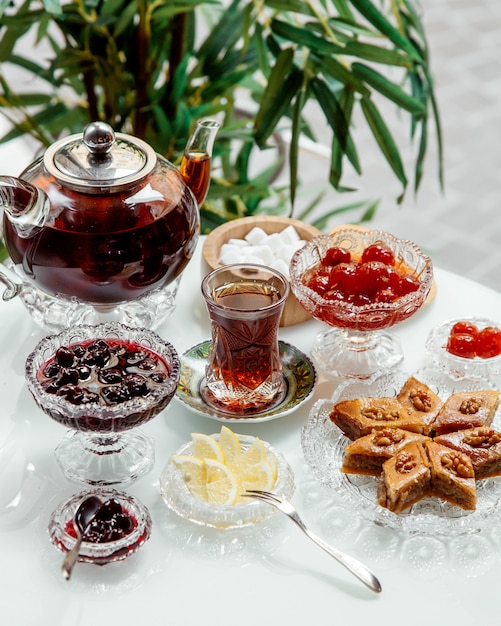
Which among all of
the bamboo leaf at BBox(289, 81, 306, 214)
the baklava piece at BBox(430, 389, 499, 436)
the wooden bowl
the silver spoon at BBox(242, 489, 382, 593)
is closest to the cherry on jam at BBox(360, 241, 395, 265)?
the wooden bowl

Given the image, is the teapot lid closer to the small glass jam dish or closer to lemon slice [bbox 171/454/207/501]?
lemon slice [bbox 171/454/207/501]

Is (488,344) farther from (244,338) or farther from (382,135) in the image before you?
(382,135)

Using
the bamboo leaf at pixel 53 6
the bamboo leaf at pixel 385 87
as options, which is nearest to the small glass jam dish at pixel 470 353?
the bamboo leaf at pixel 385 87

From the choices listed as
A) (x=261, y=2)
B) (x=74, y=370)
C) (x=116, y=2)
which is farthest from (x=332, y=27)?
(x=74, y=370)

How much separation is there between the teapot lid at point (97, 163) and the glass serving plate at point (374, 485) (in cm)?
43

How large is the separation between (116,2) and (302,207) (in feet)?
5.24

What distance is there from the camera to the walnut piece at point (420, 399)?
4.26 ft

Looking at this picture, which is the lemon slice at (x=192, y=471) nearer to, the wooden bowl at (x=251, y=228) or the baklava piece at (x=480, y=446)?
the baklava piece at (x=480, y=446)

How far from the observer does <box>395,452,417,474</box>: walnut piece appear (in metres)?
1.17

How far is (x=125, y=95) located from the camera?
85.6 inches

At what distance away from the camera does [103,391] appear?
1.16 meters

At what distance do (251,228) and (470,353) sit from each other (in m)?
0.47

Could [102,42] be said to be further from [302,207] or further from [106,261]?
[302,207]

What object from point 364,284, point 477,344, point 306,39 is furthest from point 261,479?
point 306,39
